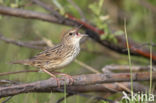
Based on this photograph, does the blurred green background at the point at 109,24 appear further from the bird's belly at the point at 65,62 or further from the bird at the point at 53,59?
the bird's belly at the point at 65,62

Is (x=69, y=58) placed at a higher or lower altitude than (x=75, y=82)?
higher

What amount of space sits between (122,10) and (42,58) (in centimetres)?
392

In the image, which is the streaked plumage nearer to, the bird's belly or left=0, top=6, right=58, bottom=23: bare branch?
the bird's belly

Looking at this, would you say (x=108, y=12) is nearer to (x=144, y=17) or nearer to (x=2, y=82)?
(x=144, y=17)

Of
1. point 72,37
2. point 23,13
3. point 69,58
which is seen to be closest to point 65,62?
Answer: point 69,58

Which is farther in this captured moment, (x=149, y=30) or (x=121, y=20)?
(x=121, y=20)

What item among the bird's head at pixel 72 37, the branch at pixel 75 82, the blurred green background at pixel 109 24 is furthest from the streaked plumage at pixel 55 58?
the blurred green background at pixel 109 24

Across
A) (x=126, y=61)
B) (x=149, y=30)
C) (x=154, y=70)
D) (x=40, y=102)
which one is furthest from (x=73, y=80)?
(x=149, y=30)

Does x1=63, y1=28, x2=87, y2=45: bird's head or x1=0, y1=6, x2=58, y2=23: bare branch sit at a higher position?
x1=0, y1=6, x2=58, y2=23: bare branch

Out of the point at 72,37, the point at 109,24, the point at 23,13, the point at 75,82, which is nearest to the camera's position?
the point at 75,82

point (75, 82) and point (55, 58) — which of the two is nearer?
point (75, 82)

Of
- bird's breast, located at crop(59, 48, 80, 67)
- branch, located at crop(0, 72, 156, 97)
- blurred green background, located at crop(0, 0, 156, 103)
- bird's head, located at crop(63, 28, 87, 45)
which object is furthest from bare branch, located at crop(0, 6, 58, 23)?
branch, located at crop(0, 72, 156, 97)

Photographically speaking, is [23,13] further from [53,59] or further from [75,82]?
[75,82]

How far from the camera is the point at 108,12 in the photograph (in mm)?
8352
